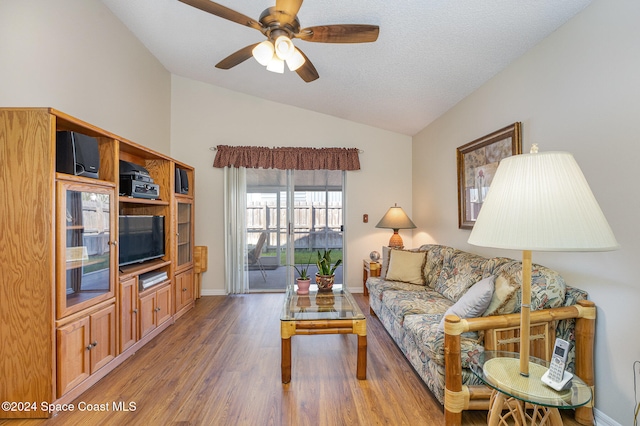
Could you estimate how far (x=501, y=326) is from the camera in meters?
1.70

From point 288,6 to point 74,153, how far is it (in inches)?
67.7

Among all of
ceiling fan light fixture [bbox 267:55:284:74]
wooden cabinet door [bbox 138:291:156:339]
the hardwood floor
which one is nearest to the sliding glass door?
the hardwood floor

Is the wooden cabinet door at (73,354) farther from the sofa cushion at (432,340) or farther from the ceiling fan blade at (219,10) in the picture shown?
the sofa cushion at (432,340)

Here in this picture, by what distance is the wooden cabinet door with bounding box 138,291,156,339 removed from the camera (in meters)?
2.73

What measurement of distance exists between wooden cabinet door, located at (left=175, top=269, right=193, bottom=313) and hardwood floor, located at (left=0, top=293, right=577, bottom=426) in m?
0.53

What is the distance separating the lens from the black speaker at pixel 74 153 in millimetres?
1932

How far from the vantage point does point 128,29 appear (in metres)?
3.29

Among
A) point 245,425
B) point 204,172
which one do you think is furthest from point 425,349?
point 204,172

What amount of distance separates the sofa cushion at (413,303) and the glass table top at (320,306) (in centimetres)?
38

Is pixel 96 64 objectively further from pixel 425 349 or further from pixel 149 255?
pixel 425 349

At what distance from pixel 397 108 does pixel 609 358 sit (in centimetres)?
309

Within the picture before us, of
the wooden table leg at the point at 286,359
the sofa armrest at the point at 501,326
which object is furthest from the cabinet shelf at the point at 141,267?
the sofa armrest at the point at 501,326

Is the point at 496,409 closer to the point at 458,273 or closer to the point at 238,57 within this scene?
the point at 458,273

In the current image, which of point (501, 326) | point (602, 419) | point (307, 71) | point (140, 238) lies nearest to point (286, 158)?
point (307, 71)
